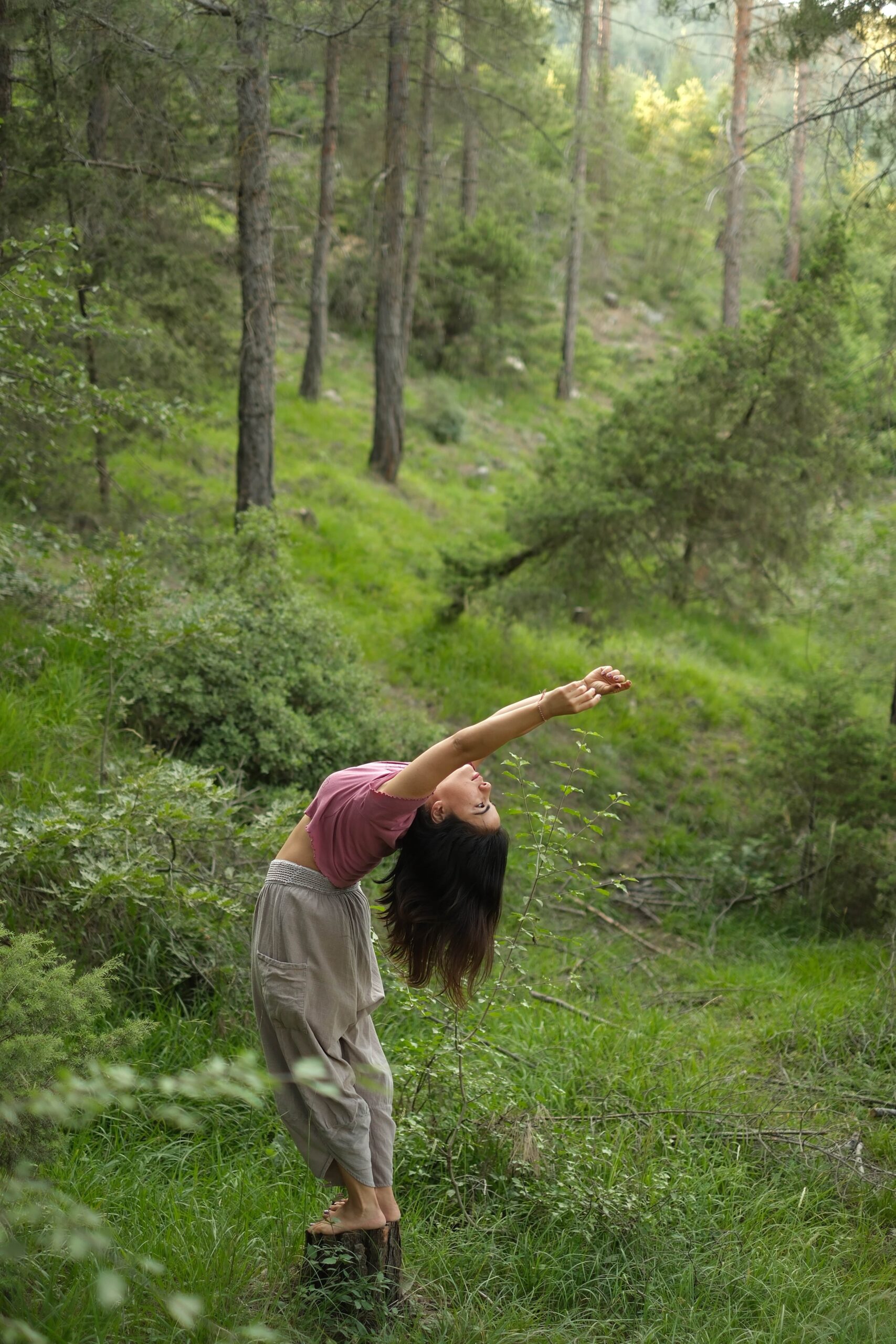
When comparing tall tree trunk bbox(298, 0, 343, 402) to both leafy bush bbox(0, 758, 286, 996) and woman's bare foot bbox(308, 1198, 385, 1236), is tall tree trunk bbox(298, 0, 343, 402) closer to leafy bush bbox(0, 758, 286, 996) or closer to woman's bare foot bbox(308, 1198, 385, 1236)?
leafy bush bbox(0, 758, 286, 996)

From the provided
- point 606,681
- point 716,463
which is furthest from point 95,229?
point 606,681

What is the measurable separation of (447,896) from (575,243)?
73.1 ft

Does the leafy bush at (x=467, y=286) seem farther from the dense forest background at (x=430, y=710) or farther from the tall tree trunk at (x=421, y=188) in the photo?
the dense forest background at (x=430, y=710)

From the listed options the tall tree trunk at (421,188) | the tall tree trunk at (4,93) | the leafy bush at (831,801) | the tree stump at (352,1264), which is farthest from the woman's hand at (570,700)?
the tall tree trunk at (421,188)

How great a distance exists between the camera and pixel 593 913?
7.68 metres

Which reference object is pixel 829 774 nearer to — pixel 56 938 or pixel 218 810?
pixel 218 810

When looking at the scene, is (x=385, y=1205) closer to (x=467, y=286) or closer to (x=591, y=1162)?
(x=591, y=1162)

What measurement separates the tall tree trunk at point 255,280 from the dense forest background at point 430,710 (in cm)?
4

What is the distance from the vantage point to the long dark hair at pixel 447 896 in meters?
2.75

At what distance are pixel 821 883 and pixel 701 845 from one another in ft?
5.08

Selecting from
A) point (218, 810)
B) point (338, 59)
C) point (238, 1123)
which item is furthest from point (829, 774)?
point (338, 59)

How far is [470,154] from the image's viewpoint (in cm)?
2112

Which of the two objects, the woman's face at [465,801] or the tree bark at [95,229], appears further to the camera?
the tree bark at [95,229]

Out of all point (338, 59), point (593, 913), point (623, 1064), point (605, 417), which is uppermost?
point (338, 59)
